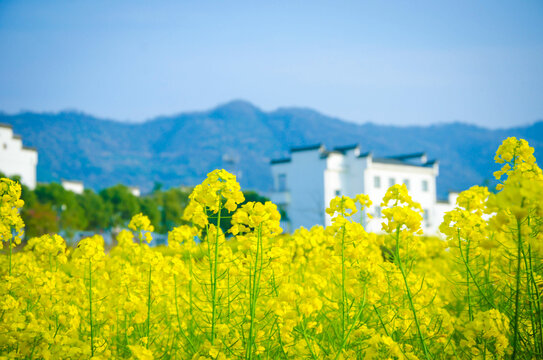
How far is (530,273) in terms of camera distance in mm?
2275

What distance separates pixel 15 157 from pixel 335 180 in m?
24.0

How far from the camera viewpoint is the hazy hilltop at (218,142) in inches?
4058

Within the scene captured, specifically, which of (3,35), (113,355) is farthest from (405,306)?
(3,35)

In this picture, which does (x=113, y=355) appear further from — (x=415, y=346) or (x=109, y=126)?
(x=109, y=126)

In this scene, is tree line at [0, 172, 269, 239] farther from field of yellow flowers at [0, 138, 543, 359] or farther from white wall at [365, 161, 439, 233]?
field of yellow flowers at [0, 138, 543, 359]

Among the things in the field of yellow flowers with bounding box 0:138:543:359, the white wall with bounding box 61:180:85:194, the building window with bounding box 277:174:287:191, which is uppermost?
the field of yellow flowers with bounding box 0:138:543:359

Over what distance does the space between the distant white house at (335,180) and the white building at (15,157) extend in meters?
19.0

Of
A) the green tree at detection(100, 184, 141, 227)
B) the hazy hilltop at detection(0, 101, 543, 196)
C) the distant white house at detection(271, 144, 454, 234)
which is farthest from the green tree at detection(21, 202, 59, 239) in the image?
the hazy hilltop at detection(0, 101, 543, 196)

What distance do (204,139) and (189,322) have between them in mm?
131522

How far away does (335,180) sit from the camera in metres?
34.3

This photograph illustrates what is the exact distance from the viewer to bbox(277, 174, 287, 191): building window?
3659cm

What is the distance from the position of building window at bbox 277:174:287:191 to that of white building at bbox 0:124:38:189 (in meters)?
18.3

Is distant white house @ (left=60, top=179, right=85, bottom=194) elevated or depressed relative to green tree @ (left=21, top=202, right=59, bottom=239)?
elevated

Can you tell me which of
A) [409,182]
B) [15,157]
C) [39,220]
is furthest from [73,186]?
[409,182]
